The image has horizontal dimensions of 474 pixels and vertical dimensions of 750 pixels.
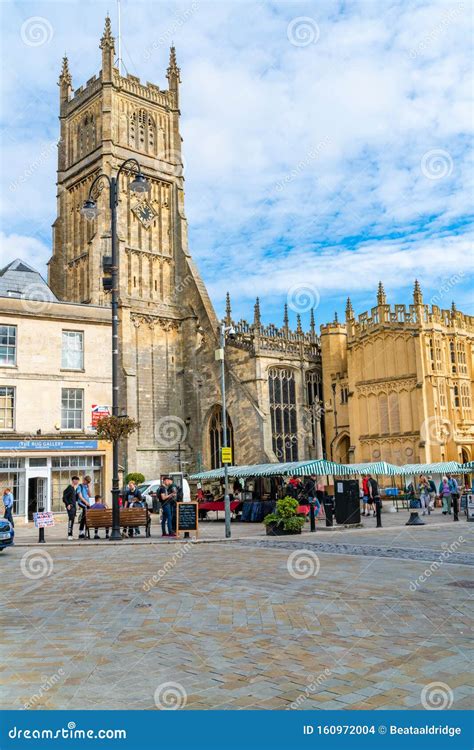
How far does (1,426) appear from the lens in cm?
2720

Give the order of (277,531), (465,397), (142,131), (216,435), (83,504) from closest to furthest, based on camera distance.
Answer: (277,531), (83,504), (465,397), (216,435), (142,131)

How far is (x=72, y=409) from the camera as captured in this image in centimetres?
2912

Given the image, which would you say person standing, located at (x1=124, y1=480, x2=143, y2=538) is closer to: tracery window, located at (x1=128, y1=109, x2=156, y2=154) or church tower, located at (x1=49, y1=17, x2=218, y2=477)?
church tower, located at (x1=49, y1=17, x2=218, y2=477)

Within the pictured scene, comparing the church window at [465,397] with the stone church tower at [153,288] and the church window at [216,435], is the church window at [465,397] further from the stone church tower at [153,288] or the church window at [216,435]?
the church window at [216,435]

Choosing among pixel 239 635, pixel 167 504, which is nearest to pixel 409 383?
pixel 167 504

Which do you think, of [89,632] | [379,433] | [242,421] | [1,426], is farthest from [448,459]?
[89,632]

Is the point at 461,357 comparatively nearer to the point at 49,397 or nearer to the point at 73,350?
the point at 73,350

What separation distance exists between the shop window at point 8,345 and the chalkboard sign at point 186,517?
12.9 m

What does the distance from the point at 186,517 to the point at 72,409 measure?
12749 millimetres

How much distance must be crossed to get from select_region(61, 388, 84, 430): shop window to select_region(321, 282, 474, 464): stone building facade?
1944cm

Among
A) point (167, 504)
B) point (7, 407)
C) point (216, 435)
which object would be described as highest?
point (7, 407)

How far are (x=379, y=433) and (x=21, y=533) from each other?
25059mm

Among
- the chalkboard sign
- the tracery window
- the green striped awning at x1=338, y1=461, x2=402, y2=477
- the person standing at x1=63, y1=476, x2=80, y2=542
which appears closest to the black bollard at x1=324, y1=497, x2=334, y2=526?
the chalkboard sign
